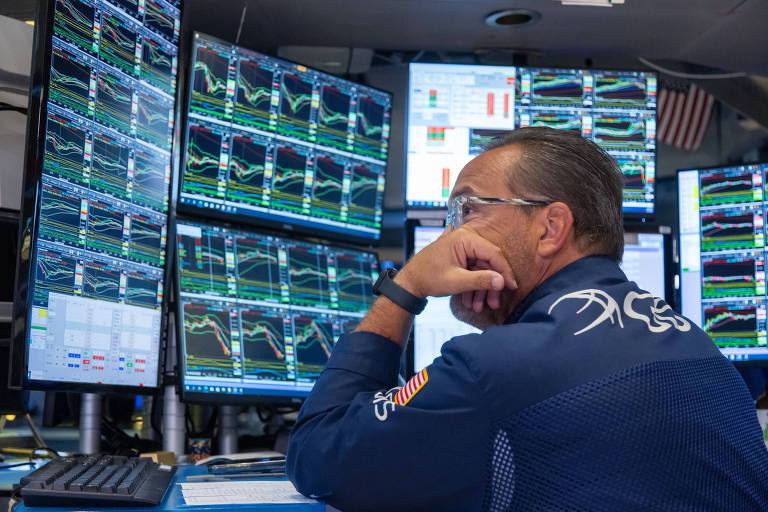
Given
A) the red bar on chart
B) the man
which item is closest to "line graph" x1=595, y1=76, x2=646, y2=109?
the red bar on chart

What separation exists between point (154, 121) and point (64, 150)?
1.15 feet

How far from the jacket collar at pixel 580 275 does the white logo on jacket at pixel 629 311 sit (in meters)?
0.05

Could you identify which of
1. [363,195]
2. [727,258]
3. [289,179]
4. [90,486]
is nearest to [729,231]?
[727,258]

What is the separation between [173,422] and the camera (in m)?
2.04

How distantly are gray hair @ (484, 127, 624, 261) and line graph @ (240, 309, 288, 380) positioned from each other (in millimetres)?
1030

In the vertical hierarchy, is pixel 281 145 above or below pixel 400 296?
above

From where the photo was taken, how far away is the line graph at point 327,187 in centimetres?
234

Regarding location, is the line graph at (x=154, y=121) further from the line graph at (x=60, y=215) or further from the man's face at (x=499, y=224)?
the man's face at (x=499, y=224)

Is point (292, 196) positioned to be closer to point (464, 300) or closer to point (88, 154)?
point (88, 154)

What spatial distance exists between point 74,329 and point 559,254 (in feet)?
3.31

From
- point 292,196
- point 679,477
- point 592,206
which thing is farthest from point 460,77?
point 679,477

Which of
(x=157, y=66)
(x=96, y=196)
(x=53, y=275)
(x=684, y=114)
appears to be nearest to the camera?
(x=53, y=275)

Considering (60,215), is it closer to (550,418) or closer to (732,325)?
(550,418)

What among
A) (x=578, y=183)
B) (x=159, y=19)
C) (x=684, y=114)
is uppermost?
(x=684, y=114)
